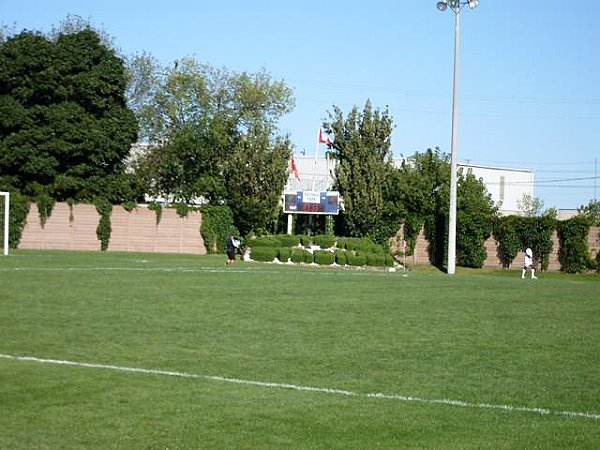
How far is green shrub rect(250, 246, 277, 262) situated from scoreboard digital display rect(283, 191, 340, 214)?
9178 millimetres

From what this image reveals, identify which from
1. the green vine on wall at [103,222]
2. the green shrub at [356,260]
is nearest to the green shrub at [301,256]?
the green shrub at [356,260]

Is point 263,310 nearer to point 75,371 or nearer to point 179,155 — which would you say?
point 75,371

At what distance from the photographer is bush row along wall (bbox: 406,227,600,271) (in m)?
59.7

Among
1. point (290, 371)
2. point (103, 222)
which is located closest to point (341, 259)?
point (103, 222)

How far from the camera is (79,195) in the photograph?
6203 centimetres

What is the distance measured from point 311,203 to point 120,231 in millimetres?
12604

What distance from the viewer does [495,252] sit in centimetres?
6191

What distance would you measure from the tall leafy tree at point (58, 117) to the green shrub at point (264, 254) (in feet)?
48.0

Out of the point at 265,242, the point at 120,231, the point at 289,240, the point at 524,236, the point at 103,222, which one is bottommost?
the point at 265,242

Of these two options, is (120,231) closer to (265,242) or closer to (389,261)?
(265,242)

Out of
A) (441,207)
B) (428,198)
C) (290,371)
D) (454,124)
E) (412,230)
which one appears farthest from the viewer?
(428,198)

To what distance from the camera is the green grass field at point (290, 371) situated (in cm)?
907

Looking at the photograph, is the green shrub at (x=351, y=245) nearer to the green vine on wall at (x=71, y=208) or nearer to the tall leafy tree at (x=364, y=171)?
the tall leafy tree at (x=364, y=171)

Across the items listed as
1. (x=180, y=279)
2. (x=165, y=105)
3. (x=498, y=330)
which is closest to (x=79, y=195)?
(x=165, y=105)
